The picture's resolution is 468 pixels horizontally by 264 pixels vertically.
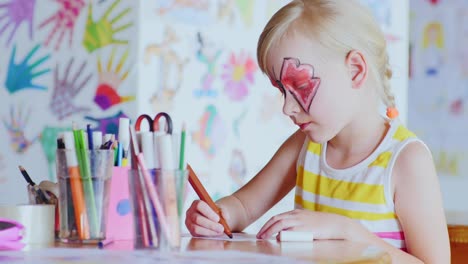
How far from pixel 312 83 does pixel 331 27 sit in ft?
0.32

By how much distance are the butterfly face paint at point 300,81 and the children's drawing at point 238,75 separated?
5.28 ft

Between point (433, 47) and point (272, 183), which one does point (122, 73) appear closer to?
point (272, 183)

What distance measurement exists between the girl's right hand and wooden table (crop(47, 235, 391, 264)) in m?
0.05

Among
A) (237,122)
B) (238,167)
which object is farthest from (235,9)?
(238,167)

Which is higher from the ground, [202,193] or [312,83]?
[312,83]

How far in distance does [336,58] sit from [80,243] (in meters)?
0.54

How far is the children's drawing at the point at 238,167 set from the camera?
315cm

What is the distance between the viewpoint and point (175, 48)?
2.83m

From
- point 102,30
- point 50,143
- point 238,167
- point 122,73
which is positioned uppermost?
point 102,30

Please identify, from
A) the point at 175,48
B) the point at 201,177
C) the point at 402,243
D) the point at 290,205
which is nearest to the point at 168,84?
the point at 175,48

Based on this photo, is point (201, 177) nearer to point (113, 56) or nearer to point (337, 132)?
point (113, 56)

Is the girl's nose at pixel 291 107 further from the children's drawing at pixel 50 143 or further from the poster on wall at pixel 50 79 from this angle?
the children's drawing at pixel 50 143

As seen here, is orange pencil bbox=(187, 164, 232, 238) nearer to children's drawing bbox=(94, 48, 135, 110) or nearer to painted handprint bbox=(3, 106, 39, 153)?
children's drawing bbox=(94, 48, 135, 110)

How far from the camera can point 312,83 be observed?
57.5 inches
